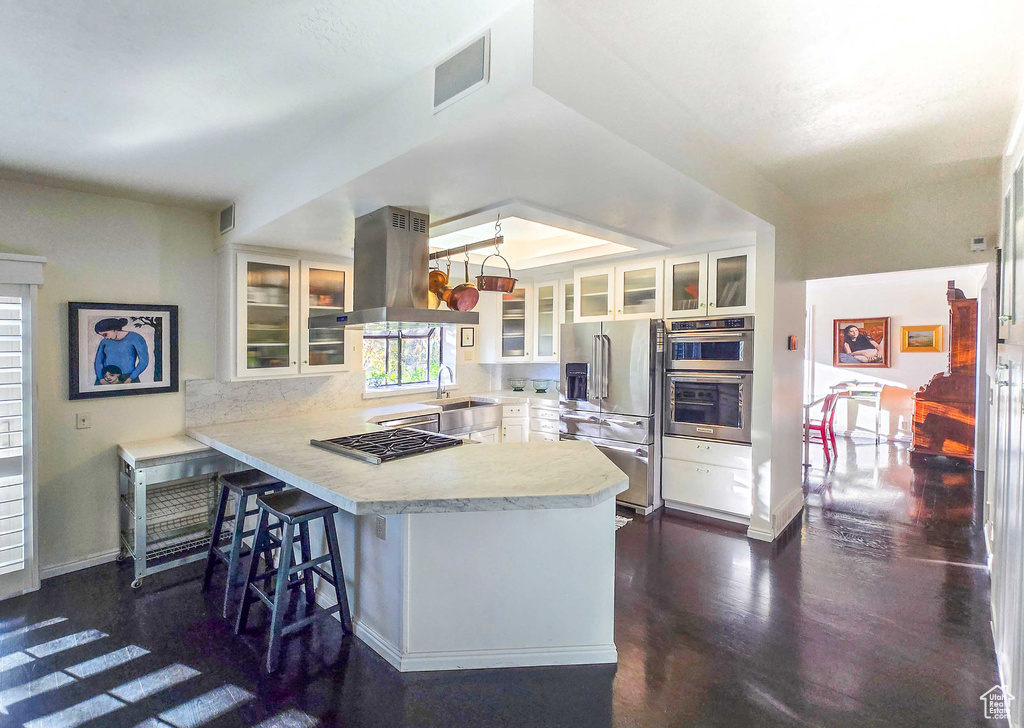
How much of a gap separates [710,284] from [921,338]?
5.45 m

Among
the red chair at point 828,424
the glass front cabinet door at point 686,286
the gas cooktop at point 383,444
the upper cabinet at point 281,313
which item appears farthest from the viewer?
the red chair at point 828,424

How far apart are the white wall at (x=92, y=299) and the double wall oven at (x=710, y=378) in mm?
3755

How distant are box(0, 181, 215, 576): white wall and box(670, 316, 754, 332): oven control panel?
3.76m

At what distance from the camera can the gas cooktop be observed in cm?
250

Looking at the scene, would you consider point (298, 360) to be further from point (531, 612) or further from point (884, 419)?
point (884, 419)

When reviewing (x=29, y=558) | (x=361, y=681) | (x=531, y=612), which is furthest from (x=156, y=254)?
(x=531, y=612)

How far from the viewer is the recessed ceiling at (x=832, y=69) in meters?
1.58

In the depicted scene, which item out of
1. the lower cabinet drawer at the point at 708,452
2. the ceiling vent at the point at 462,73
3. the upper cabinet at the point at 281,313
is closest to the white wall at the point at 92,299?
the upper cabinet at the point at 281,313

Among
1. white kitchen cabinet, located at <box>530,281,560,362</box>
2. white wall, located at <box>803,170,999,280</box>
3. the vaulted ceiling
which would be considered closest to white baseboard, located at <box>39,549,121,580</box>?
the vaulted ceiling

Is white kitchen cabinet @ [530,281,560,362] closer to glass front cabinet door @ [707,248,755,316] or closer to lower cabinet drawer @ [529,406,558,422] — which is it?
lower cabinet drawer @ [529,406,558,422]

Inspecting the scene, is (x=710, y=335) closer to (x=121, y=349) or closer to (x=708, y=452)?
(x=708, y=452)

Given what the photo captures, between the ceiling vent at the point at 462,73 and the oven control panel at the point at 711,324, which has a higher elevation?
the ceiling vent at the point at 462,73

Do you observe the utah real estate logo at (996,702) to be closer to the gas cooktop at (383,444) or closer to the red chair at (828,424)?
the gas cooktop at (383,444)

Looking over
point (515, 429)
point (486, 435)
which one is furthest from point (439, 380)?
point (515, 429)
